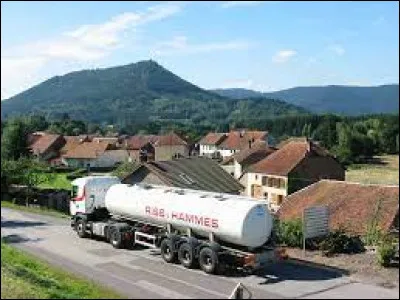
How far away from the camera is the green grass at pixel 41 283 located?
14.9m

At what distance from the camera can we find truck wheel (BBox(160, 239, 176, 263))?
22422mm

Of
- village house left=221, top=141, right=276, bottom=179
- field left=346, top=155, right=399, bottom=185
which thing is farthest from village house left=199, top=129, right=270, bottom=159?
field left=346, top=155, right=399, bottom=185

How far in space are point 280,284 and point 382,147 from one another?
1400 inches

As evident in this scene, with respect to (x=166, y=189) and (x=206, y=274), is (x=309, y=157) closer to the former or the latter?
(x=166, y=189)

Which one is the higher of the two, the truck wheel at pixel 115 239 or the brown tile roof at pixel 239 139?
the brown tile roof at pixel 239 139

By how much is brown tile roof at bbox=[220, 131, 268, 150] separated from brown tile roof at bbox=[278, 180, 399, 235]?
8676 cm

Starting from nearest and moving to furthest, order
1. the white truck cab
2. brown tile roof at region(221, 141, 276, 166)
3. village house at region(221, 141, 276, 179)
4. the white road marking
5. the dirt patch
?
the white road marking, the dirt patch, the white truck cab, village house at region(221, 141, 276, 179), brown tile roof at region(221, 141, 276, 166)

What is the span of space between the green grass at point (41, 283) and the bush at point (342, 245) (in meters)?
8.71

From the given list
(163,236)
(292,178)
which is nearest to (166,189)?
(163,236)

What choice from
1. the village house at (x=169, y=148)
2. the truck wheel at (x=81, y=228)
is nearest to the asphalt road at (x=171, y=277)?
the truck wheel at (x=81, y=228)

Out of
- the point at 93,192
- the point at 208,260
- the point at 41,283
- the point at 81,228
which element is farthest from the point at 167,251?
the point at 93,192

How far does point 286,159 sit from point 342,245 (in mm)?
35488

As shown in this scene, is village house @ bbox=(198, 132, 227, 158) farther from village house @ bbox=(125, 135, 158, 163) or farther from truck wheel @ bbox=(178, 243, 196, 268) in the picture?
truck wheel @ bbox=(178, 243, 196, 268)

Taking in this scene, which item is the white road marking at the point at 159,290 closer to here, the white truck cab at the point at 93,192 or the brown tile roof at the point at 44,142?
the white truck cab at the point at 93,192
